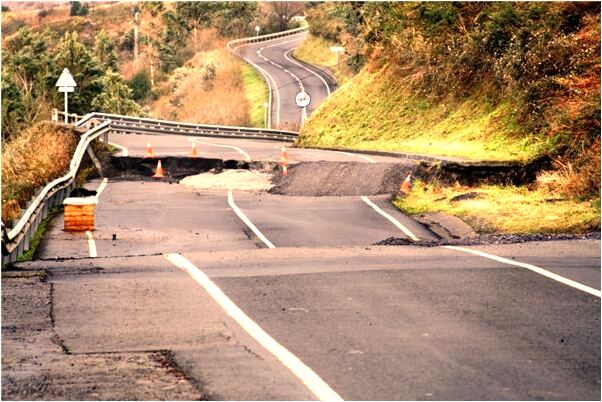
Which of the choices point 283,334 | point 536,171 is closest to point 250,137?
point 536,171

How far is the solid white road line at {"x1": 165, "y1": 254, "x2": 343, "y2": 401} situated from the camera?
8234 mm

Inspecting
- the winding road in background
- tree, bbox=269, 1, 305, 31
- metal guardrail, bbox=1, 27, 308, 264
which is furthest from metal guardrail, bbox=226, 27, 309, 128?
the winding road in background

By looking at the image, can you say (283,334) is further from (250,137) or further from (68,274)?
(250,137)

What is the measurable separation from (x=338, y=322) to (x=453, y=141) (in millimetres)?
30722

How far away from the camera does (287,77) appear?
92.3 meters

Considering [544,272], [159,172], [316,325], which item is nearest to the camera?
[316,325]

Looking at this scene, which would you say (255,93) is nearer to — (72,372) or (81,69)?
(81,69)

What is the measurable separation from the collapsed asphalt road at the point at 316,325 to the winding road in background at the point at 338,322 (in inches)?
0.9

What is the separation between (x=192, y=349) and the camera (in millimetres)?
9430

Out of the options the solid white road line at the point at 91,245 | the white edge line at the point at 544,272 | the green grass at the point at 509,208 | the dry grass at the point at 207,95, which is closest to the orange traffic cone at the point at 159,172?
the green grass at the point at 509,208

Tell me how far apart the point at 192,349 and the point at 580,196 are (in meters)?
17.9

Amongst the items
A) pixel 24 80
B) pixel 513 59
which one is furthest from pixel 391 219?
pixel 24 80

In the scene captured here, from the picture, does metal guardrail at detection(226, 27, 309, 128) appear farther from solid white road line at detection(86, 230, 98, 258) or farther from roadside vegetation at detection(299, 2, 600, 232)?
solid white road line at detection(86, 230, 98, 258)

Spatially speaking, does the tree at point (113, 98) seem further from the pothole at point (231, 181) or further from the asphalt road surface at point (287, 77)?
the pothole at point (231, 181)
